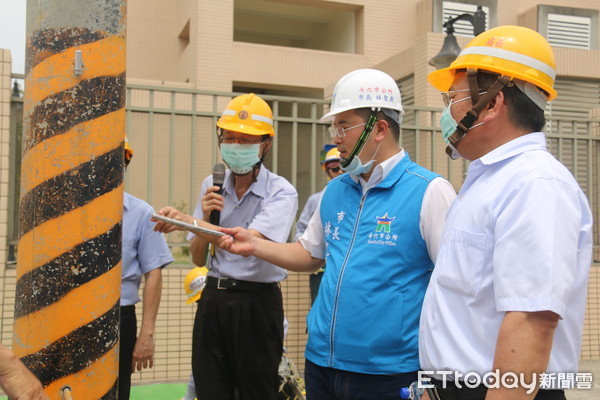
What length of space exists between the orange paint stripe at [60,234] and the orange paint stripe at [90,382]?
1.46 feet

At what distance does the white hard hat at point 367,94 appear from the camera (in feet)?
9.61

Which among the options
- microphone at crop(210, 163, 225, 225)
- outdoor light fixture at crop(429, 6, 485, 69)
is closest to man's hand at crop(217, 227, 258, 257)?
microphone at crop(210, 163, 225, 225)

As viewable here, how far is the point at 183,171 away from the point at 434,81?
4736mm

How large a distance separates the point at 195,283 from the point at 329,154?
2073mm

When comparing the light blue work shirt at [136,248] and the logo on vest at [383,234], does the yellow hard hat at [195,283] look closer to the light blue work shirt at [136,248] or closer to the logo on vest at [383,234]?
the light blue work shirt at [136,248]

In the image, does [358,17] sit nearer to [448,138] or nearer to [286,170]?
[286,170]

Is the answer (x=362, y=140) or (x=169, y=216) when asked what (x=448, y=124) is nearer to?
(x=362, y=140)

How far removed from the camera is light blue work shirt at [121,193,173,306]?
4.00 m

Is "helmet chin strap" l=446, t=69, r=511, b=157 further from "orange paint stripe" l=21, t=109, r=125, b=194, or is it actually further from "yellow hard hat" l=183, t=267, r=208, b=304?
"yellow hard hat" l=183, t=267, r=208, b=304

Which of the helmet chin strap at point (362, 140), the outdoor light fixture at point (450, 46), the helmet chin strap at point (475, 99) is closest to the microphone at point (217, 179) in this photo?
the helmet chin strap at point (362, 140)

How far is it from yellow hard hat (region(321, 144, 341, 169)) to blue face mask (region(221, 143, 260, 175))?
2741 mm

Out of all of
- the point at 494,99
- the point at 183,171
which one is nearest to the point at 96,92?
the point at 494,99

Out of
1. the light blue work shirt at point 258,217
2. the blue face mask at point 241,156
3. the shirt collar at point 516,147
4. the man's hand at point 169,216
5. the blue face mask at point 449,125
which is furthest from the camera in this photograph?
the blue face mask at point 241,156

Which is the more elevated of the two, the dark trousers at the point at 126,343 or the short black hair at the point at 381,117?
the short black hair at the point at 381,117
